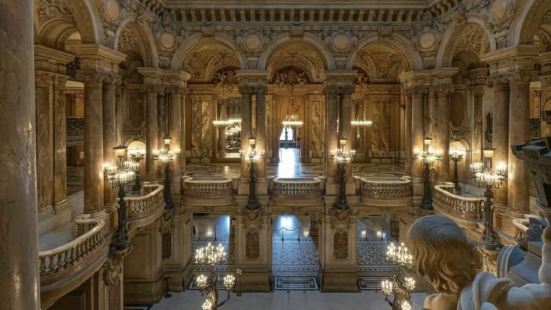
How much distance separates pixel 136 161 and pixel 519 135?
15.4 meters

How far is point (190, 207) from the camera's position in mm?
18531

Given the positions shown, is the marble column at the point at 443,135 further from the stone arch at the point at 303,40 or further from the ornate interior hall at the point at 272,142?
the stone arch at the point at 303,40

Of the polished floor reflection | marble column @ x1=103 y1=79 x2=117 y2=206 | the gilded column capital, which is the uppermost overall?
the gilded column capital

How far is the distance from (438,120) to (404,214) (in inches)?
184

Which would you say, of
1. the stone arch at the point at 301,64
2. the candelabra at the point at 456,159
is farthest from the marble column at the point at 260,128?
the candelabra at the point at 456,159

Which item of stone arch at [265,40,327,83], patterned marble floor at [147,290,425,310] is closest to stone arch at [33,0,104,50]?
patterned marble floor at [147,290,425,310]

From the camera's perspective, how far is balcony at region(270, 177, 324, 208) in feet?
58.4

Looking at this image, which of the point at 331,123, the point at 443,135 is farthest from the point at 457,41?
the point at 331,123

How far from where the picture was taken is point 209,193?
17.9 meters

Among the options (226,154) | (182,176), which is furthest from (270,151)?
(182,176)

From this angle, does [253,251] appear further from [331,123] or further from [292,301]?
[331,123]

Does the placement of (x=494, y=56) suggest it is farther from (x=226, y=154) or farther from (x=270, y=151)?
(x=226, y=154)

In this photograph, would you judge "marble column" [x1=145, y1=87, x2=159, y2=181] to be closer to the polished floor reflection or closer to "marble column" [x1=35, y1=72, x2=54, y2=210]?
"marble column" [x1=35, y1=72, x2=54, y2=210]

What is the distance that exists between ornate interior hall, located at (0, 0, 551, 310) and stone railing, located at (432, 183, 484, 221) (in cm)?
7
